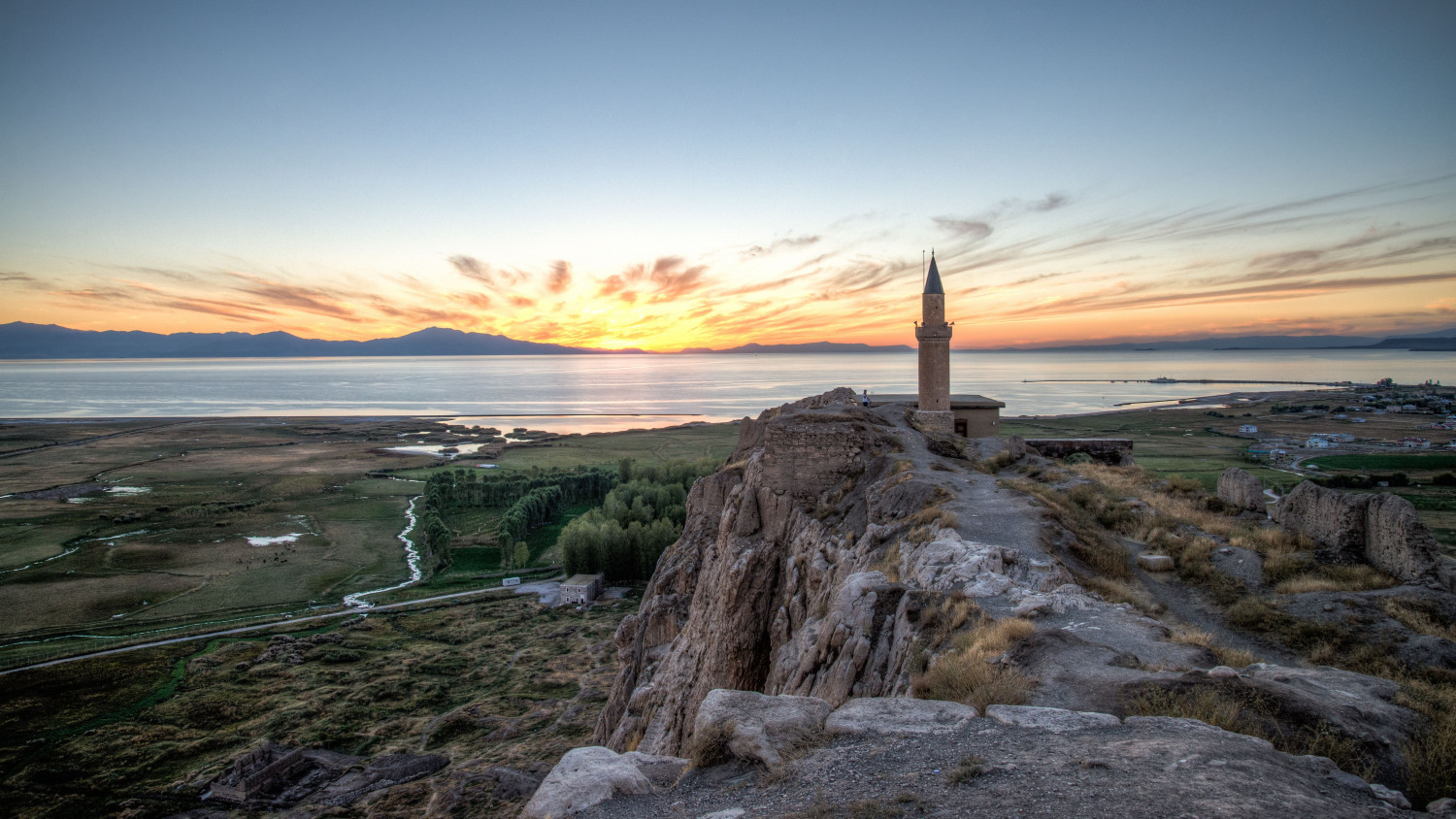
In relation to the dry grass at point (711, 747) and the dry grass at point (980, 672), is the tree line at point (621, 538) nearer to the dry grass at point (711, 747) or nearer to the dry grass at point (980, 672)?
the dry grass at point (980, 672)

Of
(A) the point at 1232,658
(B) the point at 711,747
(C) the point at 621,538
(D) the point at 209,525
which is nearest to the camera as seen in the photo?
(B) the point at 711,747

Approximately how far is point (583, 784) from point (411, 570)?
5822 centimetres

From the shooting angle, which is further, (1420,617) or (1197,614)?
(1197,614)

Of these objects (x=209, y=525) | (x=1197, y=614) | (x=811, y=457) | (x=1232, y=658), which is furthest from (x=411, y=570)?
(x=1232, y=658)

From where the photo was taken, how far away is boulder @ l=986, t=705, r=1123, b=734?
6.42 metres

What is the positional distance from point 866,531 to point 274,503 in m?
86.2

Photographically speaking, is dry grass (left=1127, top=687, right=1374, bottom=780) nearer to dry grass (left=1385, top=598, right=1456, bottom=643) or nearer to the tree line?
dry grass (left=1385, top=598, right=1456, bottom=643)

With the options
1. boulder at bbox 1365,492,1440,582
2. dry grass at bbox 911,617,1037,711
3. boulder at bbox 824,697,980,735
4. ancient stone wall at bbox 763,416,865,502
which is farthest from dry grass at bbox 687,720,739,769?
ancient stone wall at bbox 763,416,865,502

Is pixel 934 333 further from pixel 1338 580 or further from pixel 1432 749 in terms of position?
pixel 1432 749

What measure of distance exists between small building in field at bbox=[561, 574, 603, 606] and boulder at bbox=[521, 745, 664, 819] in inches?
1732

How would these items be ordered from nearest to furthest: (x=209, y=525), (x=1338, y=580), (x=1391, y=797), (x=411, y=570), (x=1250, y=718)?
(x=1391, y=797), (x=1250, y=718), (x=1338, y=580), (x=411, y=570), (x=209, y=525)

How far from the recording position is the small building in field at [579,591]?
160 ft

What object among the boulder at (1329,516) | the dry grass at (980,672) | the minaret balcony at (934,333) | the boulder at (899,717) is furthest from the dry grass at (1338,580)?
the minaret balcony at (934,333)

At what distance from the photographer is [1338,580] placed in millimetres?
10906
